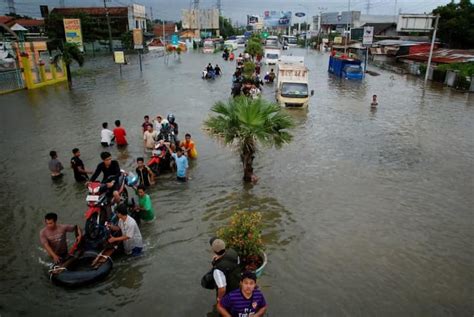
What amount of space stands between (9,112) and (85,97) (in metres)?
5.53

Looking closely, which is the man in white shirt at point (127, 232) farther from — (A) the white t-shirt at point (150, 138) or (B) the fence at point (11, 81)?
(B) the fence at point (11, 81)

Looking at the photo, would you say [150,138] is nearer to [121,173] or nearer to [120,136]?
[120,136]

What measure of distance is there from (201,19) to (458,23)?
83.4 metres

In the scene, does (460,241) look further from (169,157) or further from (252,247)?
(169,157)

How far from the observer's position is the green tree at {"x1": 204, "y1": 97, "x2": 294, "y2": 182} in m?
9.82

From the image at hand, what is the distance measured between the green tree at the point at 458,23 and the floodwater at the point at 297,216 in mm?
36933

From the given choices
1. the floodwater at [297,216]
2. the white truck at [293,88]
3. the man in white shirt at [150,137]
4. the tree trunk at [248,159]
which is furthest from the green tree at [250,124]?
the white truck at [293,88]

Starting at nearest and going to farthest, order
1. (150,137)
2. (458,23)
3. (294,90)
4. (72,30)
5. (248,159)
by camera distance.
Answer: (248,159) → (150,137) → (294,90) → (458,23) → (72,30)

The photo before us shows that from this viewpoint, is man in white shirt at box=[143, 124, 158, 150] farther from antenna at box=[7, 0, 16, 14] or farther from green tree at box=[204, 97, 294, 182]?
antenna at box=[7, 0, 16, 14]

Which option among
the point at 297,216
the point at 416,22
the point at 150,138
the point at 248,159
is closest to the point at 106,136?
the point at 150,138

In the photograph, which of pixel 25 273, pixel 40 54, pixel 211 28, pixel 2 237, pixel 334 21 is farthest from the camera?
pixel 211 28

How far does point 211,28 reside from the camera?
118 meters

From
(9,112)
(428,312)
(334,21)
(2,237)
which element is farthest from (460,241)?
(334,21)

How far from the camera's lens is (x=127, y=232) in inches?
272
